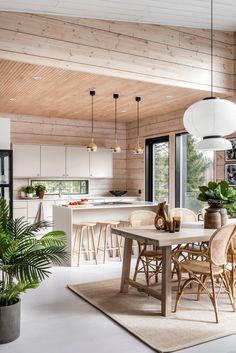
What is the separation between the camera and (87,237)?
567 cm

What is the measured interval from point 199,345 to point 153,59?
3682mm

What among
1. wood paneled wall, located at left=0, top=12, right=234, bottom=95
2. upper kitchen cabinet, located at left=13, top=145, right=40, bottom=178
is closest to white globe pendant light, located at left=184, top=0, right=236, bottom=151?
wood paneled wall, located at left=0, top=12, right=234, bottom=95

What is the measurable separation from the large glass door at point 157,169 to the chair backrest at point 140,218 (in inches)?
125

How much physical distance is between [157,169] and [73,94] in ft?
10.1

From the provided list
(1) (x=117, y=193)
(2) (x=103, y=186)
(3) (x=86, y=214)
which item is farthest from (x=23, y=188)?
(3) (x=86, y=214)

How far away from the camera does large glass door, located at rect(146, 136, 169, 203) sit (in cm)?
779

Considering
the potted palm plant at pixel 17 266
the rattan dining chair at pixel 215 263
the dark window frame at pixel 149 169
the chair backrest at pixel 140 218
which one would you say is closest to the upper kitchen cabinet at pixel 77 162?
the dark window frame at pixel 149 169

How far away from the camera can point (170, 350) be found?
2.64 m

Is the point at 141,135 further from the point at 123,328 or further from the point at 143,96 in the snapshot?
the point at 123,328

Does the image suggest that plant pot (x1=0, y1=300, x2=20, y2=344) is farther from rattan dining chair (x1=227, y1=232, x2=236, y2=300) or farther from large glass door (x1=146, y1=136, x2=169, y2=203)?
large glass door (x1=146, y1=136, x2=169, y2=203)

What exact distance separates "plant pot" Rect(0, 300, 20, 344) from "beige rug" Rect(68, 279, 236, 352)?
2.96 ft

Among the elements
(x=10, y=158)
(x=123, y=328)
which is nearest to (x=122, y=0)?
(x=10, y=158)

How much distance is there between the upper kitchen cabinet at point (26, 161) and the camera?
7.47m

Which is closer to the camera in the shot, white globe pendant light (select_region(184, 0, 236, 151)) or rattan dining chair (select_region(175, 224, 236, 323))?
white globe pendant light (select_region(184, 0, 236, 151))
